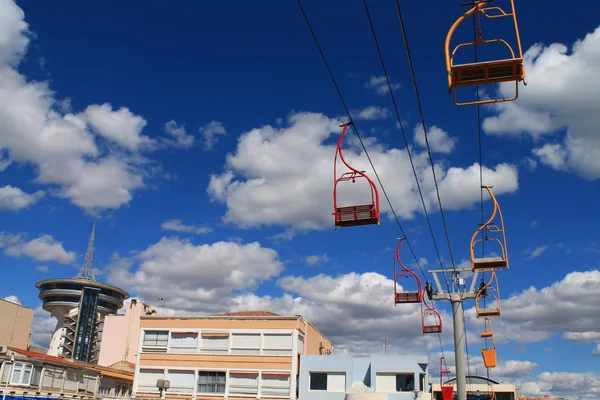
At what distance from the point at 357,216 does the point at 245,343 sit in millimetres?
33980

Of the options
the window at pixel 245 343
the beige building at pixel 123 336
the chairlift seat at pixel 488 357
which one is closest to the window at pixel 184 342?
the window at pixel 245 343

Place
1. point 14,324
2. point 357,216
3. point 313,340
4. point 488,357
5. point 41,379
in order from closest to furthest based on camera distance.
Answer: point 357,216, point 41,379, point 488,357, point 313,340, point 14,324

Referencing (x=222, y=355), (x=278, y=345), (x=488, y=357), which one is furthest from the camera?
(x=222, y=355)

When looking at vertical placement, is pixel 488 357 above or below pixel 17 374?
above

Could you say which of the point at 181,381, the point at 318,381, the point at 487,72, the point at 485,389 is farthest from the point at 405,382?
the point at 487,72

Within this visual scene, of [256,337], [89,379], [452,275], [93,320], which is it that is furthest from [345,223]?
[93,320]

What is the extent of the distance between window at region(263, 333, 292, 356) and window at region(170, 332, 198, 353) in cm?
682

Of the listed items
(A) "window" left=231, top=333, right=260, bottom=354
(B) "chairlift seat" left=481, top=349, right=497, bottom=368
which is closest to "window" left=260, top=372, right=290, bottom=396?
(A) "window" left=231, top=333, right=260, bottom=354

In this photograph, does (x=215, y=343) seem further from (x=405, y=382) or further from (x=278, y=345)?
(x=405, y=382)

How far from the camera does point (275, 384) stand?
155 feet

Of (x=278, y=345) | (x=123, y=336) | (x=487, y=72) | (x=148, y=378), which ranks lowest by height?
(x=148, y=378)

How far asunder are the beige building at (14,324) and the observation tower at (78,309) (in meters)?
35.3

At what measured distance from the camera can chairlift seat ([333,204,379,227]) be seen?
1811 cm

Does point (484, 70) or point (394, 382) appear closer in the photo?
point (484, 70)
